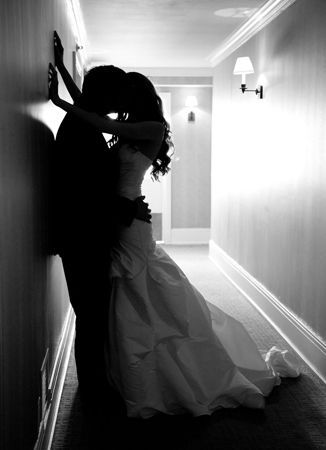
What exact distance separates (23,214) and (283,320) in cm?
269

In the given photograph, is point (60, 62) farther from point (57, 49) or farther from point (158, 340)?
point (158, 340)

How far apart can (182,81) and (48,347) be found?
6058mm

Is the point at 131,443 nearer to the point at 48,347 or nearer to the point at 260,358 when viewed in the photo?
the point at 48,347

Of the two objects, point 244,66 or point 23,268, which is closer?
point 23,268

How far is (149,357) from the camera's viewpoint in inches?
108

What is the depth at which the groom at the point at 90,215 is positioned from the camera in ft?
8.36

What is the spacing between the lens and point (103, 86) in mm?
2611

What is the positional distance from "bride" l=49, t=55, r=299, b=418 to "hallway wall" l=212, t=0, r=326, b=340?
78 centimetres

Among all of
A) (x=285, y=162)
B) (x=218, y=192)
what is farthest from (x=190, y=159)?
(x=285, y=162)

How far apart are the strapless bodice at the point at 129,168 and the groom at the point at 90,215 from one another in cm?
4

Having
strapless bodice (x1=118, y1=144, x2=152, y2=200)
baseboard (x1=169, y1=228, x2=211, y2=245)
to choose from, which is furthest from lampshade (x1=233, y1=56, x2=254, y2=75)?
baseboard (x1=169, y1=228, x2=211, y2=245)

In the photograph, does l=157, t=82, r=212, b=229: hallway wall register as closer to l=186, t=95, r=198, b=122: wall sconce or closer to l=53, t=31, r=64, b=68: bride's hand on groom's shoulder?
l=186, t=95, r=198, b=122: wall sconce

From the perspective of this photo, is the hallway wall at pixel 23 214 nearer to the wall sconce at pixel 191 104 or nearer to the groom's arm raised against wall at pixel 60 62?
the groom's arm raised against wall at pixel 60 62

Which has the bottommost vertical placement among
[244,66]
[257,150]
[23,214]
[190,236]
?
[190,236]
